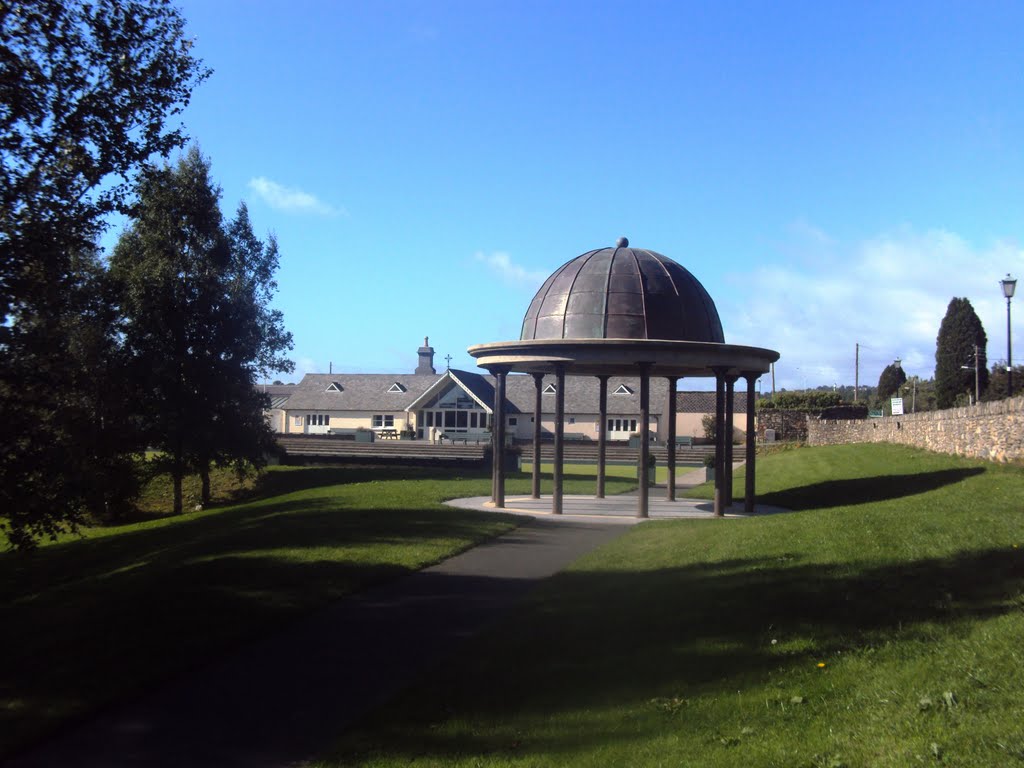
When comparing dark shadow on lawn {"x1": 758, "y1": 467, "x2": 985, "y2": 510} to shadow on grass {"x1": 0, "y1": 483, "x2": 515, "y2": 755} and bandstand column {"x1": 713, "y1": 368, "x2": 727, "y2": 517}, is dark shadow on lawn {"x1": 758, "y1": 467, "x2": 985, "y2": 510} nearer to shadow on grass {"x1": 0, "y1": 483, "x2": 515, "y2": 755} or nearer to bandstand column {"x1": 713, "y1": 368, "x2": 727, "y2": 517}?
bandstand column {"x1": 713, "y1": 368, "x2": 727, "y2": 517}

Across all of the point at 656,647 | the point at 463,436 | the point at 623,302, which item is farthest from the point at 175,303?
the point at 463,436

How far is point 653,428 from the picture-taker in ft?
237

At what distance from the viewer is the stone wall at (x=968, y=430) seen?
68.9 feet

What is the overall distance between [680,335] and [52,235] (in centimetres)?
1327

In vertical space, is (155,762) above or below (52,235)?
below

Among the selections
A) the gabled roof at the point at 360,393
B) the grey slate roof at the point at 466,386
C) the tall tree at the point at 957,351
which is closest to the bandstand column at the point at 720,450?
the tall tree at the point at 957,351

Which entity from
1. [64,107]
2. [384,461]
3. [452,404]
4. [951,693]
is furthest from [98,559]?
[452,404]

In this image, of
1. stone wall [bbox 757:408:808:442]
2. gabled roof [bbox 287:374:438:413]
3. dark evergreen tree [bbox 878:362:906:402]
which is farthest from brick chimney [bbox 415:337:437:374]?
dark evergreen tree [bbox 878:362:906:402]

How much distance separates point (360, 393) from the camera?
251ft

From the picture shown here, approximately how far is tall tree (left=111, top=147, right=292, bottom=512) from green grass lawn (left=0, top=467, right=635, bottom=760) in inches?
301

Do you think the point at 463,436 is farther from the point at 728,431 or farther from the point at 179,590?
the point at 179,590

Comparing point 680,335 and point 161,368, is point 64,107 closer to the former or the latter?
point 680,335

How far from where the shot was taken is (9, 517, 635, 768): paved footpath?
6426 millimetres

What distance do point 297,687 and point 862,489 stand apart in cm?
1913
